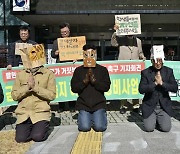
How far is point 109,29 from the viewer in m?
18.8

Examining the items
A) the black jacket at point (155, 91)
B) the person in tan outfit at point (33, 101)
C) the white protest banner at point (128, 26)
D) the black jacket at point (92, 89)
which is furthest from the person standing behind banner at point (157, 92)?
the person in tan outfit at point (33, 101)

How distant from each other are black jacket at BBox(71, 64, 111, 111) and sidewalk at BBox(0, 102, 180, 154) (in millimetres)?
507

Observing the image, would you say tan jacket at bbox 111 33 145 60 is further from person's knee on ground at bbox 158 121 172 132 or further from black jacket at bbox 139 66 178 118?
person's knee on ground at bbox 158 121 172 132

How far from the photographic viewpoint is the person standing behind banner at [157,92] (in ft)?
20.1

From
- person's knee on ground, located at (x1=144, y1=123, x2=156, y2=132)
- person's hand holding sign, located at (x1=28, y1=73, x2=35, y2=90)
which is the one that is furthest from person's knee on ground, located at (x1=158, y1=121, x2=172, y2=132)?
person's hand holding sign, located at (x1=28, y1=73, x2=35, y2=90)

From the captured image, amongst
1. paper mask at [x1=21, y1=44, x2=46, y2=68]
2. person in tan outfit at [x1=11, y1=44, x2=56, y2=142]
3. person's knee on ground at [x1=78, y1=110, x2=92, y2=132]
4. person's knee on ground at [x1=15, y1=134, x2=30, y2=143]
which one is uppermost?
paper mask at [x1=21, y1=44, x2=46, y2=68]

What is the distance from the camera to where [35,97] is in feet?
19.4

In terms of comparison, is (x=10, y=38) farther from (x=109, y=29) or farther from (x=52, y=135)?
(x=52, y=135)

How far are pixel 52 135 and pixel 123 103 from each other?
2554 mm


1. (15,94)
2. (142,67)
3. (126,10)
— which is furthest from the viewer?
(126,10)

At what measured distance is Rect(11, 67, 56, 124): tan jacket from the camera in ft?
19.1

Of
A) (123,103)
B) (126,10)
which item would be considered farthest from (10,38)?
(123,103)

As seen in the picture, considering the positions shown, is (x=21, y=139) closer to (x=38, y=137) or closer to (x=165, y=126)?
(x=38, y=137)

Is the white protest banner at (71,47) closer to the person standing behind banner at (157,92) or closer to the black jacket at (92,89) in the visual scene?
the black jacket at (92,89)
